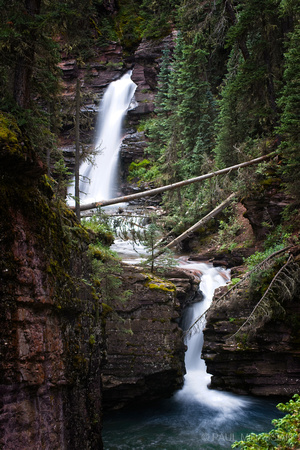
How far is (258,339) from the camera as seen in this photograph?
10414mm

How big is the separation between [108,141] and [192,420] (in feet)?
91.9

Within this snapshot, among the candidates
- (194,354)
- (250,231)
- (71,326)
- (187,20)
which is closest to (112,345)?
(194,354)

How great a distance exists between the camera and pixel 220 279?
14.8 m

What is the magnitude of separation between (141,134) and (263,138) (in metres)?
18.5

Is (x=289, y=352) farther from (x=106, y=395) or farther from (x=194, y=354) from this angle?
(x=106, y=395)

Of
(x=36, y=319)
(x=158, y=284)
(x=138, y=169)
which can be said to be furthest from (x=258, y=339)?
(x=138, y=169)

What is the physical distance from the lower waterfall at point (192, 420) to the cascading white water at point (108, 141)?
1855 cm

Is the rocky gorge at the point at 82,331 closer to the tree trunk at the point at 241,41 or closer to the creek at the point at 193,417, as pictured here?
the creek at the point at 193,417

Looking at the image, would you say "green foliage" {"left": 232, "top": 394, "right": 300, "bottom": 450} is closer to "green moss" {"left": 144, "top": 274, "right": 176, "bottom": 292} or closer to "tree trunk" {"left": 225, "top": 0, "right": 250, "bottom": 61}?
"green moss" {"left": 144, "top": 274, "right": 176, "bottom": 292}

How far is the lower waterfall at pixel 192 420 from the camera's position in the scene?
28.8ft

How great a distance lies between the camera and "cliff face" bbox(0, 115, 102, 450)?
4.16m

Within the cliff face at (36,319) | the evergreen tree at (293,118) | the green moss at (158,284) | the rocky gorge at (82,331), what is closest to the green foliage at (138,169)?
the rocky gorge at (82,331)

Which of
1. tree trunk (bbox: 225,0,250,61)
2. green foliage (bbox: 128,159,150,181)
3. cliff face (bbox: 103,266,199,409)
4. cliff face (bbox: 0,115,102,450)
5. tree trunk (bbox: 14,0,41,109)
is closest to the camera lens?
cliff face (bbox: 0,115,102,450)

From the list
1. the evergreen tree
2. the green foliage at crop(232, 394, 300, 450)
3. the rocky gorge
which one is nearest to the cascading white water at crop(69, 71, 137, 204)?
the rocky gorge
